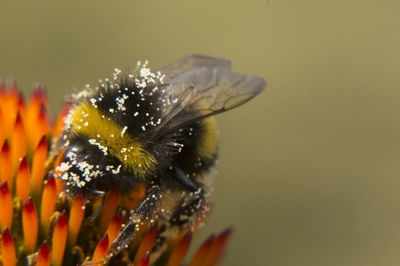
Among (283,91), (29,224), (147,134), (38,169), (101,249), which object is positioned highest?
(147,134)

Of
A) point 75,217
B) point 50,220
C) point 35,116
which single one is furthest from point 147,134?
Answer: point 35,116

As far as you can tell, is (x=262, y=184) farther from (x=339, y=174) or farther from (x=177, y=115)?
(x=177, y=115)

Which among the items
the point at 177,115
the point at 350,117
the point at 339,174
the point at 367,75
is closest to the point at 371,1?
the point at 367,75

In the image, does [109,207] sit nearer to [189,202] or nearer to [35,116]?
[189,202]

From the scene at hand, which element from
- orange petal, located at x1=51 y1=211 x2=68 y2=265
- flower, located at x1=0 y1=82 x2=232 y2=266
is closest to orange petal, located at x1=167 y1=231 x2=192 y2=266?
flower, located at x1=0 y1=82 x2=232 y2=266

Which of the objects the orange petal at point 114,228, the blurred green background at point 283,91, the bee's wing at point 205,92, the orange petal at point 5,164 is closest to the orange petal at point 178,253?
the orange petal at point 114,228

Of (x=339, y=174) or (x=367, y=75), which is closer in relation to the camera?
(x=339, y=174)
